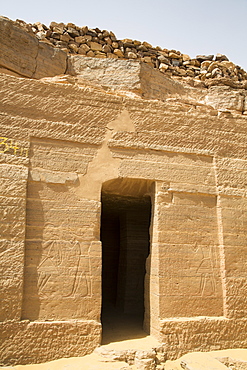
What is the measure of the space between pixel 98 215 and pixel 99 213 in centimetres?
3

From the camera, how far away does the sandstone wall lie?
13.6 feet

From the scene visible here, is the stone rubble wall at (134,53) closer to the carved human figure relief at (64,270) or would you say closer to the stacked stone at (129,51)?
the stacked stone at (129,51)

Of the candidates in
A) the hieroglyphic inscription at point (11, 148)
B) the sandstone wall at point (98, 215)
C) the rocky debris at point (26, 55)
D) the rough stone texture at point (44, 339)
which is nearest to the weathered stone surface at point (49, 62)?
the rocky debris at point (26, 55)

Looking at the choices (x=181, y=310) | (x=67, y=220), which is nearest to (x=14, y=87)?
(x=67, y=220)

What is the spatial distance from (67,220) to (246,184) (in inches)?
113

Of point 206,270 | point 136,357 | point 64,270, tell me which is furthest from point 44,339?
point 206,270

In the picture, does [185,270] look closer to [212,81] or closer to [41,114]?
Answer: [41,114]

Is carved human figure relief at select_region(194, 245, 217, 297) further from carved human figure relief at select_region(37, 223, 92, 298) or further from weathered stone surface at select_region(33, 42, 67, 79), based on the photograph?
weathered stone surface at select_region(33, 42, 67, 79)

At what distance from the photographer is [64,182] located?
4.55 meters

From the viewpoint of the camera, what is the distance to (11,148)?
444cm

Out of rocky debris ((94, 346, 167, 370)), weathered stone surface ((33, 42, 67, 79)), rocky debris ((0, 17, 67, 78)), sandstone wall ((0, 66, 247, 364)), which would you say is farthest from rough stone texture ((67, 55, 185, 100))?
rocky debris ((94, 346, 167, 370))

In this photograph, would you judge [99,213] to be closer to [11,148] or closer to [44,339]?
[11,148]

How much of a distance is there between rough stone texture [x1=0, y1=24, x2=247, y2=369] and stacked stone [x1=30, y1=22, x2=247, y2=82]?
3170mm

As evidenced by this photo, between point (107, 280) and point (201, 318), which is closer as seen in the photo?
point (201, 318)
